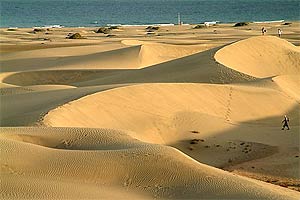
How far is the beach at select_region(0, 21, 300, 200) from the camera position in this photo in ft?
27.6

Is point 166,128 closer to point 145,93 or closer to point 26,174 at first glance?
point 145,93

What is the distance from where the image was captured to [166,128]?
15.3 metres

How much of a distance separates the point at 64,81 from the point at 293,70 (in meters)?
10.6

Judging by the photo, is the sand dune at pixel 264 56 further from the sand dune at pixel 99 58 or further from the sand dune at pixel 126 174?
the sand dune at pixel 126 174

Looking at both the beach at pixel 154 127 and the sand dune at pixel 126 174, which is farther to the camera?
the beach at pixel 154 127

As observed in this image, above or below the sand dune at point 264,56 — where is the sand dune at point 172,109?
above

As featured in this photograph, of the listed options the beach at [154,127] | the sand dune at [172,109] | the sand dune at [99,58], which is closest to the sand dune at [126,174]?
the beach at [154,127]

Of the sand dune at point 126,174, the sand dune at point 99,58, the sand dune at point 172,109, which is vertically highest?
the sand dune at point 126,174

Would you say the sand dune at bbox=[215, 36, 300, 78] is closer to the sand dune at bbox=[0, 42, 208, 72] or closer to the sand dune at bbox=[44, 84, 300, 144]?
the sand dune at bbox=[0, 42, 208, 72]

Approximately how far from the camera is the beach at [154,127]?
8.42 meters

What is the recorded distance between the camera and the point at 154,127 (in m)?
15.2

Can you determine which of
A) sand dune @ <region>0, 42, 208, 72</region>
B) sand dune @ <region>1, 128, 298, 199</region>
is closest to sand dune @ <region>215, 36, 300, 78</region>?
sand dune @ <region>0, 42, 208, 72</region>

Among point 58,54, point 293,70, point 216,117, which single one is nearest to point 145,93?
point 216,117

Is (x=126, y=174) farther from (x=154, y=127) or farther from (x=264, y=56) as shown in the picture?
(x=264, y=56)
